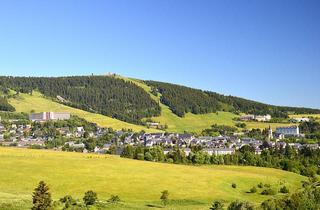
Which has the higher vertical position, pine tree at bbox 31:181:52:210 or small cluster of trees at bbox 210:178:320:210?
pine tree at bbox 31:181:52:210

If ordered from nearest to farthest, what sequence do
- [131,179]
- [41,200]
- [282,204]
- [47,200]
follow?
[41,200]
[47,200]
[282,204]
[131,179]

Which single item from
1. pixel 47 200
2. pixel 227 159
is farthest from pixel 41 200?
pixel 227 159

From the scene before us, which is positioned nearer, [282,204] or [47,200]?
[47,200]

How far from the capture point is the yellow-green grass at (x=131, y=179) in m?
89.8

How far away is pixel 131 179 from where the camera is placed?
108 m

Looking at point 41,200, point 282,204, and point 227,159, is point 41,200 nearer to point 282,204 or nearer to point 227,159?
point 282,204

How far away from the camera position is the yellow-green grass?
8975cm

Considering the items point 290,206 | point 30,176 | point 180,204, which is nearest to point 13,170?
point 30,176

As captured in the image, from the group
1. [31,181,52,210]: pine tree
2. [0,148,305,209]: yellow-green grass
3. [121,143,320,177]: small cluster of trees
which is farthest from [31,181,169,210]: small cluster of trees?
[121,143,320,177]: small cluster of trees

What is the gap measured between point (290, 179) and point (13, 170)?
230 feet

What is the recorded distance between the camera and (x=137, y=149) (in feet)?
514

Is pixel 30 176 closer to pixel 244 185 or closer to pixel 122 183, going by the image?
pixel 122 183

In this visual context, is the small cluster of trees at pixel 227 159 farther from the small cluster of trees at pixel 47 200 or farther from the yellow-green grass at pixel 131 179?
the small cluster of trees at pixel 47 200

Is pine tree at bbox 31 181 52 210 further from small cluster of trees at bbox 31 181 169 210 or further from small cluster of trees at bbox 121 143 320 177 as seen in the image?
small cluster of trees at bbox 121 143 320 177
